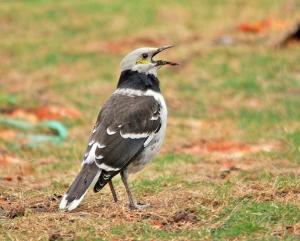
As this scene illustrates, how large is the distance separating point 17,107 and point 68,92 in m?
2.04

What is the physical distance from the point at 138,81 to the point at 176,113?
21.9 ft

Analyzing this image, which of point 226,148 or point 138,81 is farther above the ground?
point 138,81

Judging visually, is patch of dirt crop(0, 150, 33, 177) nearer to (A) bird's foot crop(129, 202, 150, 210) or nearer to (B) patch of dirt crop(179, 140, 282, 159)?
(B) patch of dirt crop(179, 140, 282, 159)

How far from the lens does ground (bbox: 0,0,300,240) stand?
8.09 m

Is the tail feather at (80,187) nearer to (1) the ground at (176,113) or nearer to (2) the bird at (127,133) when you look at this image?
(2) the bird at (127,133)

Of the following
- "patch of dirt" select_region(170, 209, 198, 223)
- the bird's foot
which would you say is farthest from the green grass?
the bird's foot

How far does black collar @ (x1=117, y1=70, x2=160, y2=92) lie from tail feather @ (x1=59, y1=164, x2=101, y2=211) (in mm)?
1165

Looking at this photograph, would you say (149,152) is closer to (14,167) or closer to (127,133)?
(127,133)

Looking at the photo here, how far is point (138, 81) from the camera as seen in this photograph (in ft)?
30.8

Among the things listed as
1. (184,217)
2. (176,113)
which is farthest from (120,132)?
(176,113)

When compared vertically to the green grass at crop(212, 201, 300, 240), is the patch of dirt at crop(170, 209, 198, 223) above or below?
above

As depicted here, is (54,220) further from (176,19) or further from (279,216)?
(176,19)

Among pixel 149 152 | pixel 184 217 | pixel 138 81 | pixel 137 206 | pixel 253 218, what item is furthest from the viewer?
pixel 138 81

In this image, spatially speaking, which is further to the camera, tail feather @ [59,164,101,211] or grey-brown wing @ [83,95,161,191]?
grey-brown wing @ [83,95,161,191]
